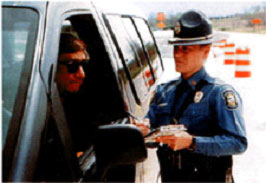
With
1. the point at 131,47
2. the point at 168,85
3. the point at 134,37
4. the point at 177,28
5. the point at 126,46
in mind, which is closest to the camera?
the point at 177,28

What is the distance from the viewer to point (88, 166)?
2148 mm

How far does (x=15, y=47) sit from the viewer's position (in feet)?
6.56

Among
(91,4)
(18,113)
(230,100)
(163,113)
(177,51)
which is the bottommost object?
(163,113)

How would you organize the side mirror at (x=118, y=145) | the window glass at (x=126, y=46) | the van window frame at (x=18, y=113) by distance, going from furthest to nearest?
the window glass at (x=126, y=46) < the side mirror at (x=118, y=145) < the van window frame at (x=18, y=113)

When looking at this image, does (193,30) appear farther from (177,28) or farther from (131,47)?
(131,47)

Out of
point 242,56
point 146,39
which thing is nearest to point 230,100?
point 146,39

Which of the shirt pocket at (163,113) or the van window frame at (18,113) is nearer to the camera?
the van window frame at (18,113)

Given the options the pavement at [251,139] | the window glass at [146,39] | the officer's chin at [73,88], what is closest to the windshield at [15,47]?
the officer's chin at [73,88]

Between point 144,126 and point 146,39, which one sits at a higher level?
point 146,39

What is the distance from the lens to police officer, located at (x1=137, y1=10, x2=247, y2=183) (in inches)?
87.0

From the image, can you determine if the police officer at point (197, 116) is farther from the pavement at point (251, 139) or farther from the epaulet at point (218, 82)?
the pavement at point (251, 139)

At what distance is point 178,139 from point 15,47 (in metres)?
0.89

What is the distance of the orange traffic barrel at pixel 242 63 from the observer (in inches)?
477

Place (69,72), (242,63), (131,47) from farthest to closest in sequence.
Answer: (242,63), (131,47), (69,72)
